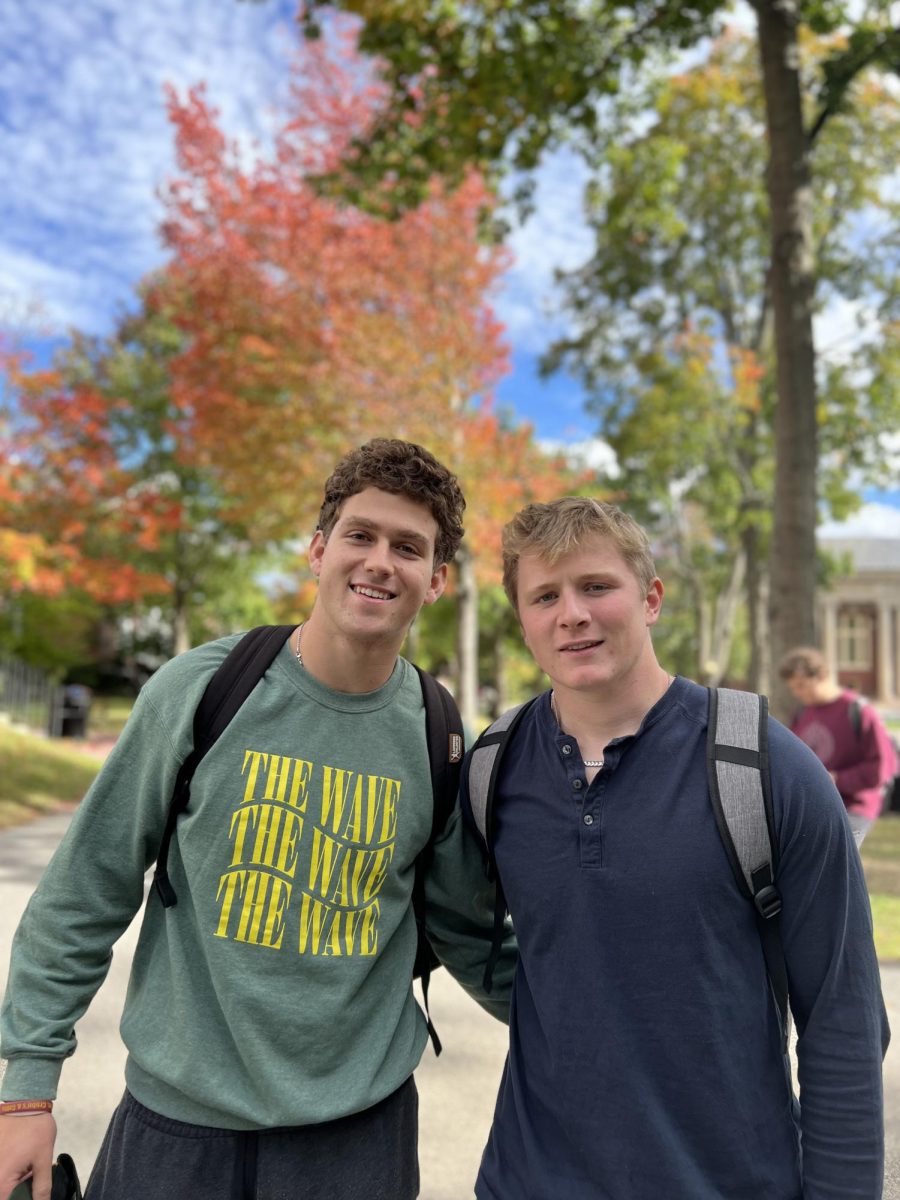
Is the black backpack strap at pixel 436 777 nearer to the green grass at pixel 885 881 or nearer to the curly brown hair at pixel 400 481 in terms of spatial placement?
the curly brown hair at pixel 400 481

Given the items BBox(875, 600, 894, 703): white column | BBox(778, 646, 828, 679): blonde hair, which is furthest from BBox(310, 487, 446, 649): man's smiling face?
BBox(875, 600, 894, 703): white column

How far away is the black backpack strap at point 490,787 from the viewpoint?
6.54ft

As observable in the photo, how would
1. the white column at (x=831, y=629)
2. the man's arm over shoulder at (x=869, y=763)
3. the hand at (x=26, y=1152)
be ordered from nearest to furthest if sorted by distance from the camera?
the hand at (x=26, y=1152)
the man's arm over shoulder at (x=869, y=763)
the white column at (x=831, y=629)

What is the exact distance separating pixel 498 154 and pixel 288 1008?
357 inches

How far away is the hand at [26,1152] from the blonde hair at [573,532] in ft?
5.02

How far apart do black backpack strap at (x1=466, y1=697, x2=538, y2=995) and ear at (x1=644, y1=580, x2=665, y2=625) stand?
34 centimetres

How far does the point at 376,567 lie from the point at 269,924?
798 mm

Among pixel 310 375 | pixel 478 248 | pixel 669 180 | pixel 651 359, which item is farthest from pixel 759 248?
pixel 310 375

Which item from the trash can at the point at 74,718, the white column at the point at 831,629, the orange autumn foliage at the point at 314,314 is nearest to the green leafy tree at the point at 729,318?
the orange autumn foliage at the point at 314,314

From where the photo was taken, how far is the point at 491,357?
1369 cm

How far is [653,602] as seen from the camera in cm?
207

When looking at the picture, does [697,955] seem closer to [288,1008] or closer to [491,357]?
[288,1008]

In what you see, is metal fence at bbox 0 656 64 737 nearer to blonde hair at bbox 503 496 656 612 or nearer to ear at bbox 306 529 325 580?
ear at bbox 306 529 325 580

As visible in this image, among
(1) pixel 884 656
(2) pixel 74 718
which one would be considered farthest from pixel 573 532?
(1) pixel 884 656
